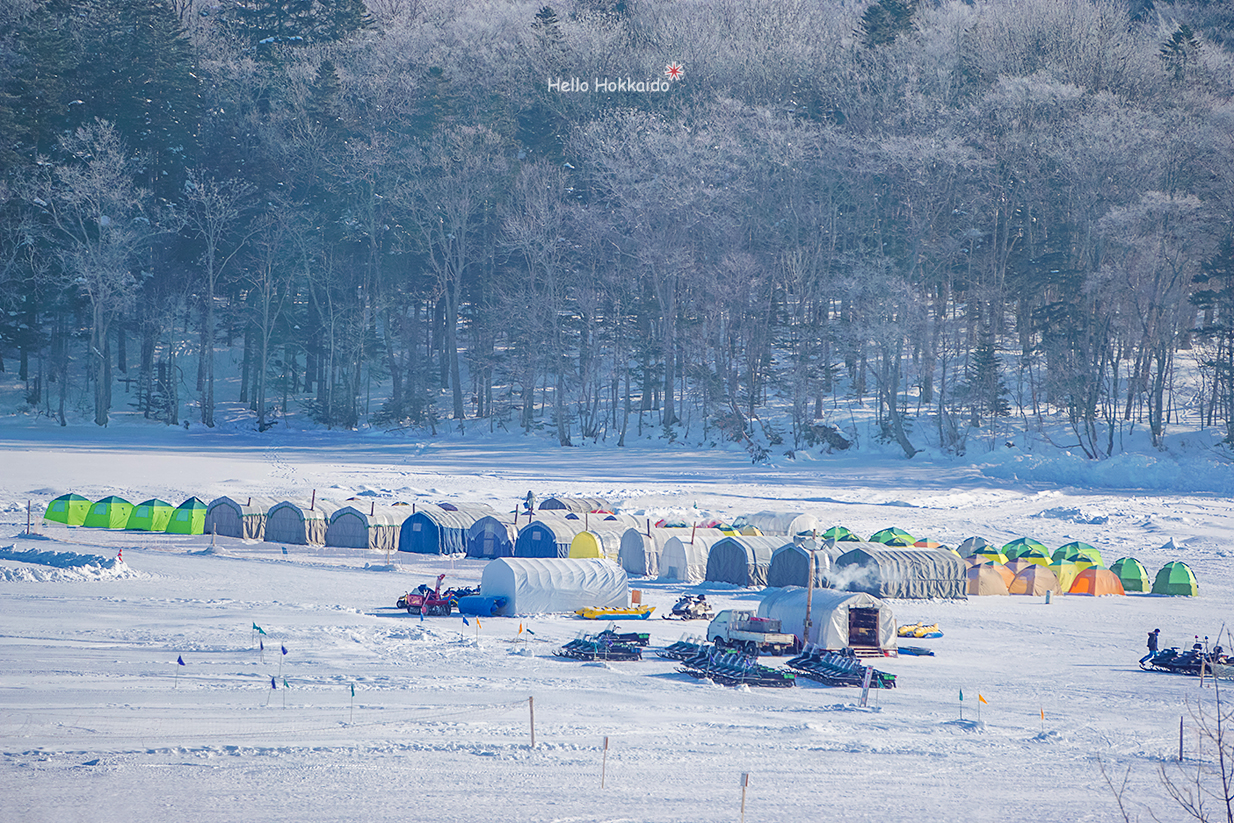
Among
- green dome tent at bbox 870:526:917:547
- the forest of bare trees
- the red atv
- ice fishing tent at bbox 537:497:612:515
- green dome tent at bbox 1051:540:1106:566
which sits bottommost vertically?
the red atv

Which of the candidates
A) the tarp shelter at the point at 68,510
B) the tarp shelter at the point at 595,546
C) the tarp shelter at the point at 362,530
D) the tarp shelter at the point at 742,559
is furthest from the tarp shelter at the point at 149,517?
the tarp shelter at the point at 742,559

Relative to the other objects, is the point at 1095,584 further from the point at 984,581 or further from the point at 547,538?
the point at 547,538

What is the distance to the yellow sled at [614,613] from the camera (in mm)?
24328

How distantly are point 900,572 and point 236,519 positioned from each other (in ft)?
62.4

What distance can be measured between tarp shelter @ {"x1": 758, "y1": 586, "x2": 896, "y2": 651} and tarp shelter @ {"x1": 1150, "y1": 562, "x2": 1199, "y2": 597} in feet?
41.6

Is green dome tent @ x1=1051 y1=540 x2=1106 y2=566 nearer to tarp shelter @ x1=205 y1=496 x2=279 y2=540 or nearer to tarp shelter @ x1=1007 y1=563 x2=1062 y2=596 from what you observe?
tarp shelter @ x1=1007 y1=563 x2=1062 y2=596

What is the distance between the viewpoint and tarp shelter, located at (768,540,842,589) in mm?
27781

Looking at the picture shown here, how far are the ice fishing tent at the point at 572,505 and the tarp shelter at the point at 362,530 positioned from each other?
610cm

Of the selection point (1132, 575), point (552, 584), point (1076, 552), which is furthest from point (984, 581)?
point (552, 584)

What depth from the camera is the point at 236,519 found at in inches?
1323

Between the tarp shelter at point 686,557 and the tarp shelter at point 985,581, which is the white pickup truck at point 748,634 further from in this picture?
the tarp shelter at point 985,581

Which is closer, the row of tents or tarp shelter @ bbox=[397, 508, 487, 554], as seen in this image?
tarp shelter @ bbox=[397, 508, 487, 554]

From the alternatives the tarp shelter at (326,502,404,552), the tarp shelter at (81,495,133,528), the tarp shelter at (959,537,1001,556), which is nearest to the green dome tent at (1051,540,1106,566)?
the tarp shelter at (959,537,1001,556)

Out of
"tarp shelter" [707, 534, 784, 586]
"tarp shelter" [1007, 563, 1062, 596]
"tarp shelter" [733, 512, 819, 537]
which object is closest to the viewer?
"tarp shelter" [707, 534, 784, 586]
